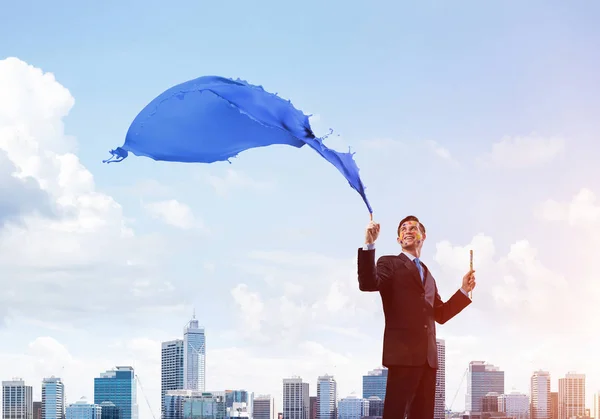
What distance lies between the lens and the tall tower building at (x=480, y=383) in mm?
52031

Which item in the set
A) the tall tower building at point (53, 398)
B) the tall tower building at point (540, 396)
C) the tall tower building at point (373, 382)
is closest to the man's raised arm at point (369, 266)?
the tall tower building at point (373, 382)

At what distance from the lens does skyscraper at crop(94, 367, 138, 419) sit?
6431 cm

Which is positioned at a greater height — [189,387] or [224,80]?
[224,80]

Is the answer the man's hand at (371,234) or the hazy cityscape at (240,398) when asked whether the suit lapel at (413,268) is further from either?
the hazy cityscape at (240,398)

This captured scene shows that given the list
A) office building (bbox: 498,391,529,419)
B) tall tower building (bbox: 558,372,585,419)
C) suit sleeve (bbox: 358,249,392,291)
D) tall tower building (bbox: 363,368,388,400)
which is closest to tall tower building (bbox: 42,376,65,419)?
tall tower building (bbox: 363,368,388,400)

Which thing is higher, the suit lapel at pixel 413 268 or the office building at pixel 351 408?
the suit lapel at pixel 413 268

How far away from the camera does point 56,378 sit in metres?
63.6

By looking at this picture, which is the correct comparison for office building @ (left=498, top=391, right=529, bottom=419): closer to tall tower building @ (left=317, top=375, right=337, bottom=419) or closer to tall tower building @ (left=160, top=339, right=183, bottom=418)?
tall tower building @ (left=317, top=375, right=337, bottom=419)

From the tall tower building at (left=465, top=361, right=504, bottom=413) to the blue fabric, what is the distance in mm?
46931

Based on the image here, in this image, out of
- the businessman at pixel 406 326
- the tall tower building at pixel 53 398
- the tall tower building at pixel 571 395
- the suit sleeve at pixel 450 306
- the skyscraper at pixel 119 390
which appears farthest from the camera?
the skyscraper at pixel 119 390

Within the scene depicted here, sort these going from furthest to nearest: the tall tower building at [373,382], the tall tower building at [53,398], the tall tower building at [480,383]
Result: the tall tower building at [53,398] → the tall tower building at [480,383] → the tall tower building at [373,382]

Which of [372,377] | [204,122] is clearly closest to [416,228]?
[204,122]

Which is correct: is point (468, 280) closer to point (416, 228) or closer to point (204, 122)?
point (416, 228)

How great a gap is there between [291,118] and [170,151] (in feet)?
3.30
